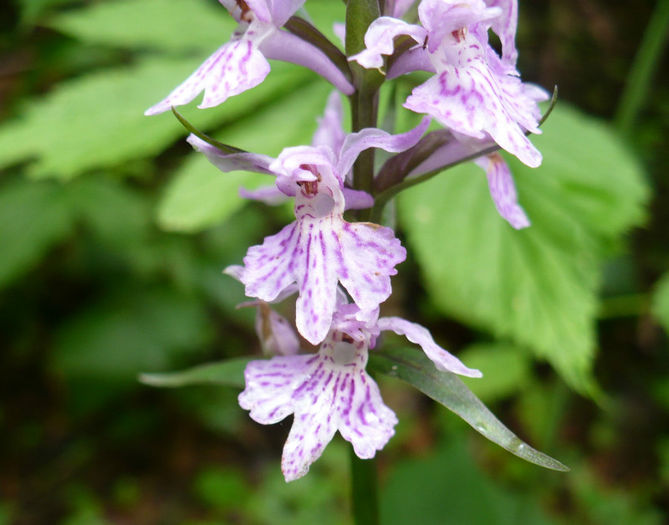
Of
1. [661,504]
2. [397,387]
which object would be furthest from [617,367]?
[397,387]

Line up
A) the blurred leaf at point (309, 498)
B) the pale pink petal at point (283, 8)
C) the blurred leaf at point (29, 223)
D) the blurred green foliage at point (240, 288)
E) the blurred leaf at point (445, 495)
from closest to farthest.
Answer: the pale pink petal at point (283, 8)
the blurred green foliage at point (240, 288)
the blurred leaf at point (445, 495)
the blurred leaf at point (29, 223)
the blurred leaf at point (309, 498)

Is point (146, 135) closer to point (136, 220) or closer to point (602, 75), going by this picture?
point (136, 220)

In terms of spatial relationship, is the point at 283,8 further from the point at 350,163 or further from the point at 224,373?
the point at 224,373

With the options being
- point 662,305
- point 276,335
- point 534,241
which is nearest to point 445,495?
point 662,305

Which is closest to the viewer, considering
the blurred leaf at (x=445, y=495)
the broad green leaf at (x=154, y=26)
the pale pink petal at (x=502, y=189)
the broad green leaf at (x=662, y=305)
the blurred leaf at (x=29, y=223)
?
the pale pink petal at (x=502, y=189)

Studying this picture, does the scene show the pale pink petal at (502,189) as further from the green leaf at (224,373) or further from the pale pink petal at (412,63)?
the green leaf at (224,373)

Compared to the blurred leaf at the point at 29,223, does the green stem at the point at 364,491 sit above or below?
above

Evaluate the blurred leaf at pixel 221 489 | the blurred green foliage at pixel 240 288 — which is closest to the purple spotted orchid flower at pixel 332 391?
the blurred green foliage at pixel 240 288
